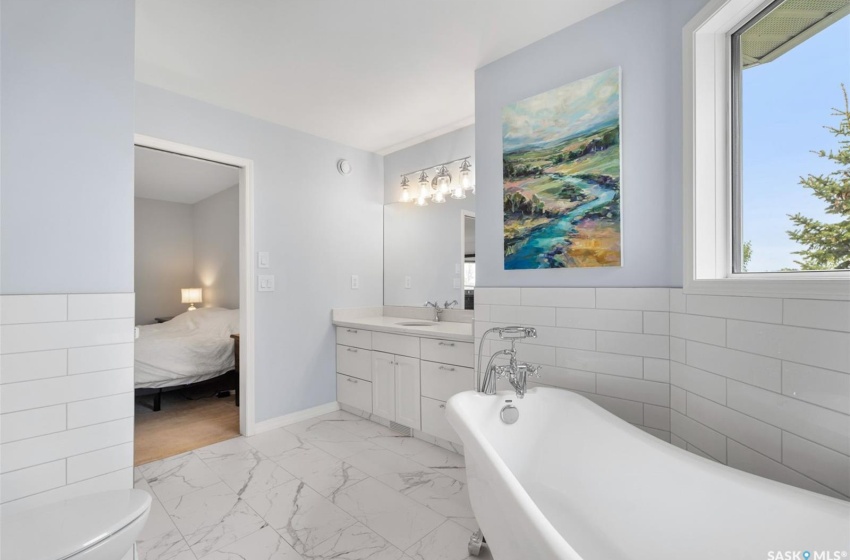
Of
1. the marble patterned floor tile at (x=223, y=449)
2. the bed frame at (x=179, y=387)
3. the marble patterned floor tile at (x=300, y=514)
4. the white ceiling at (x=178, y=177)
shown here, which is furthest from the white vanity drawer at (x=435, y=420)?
the white ceiling at (x=178, y=177)

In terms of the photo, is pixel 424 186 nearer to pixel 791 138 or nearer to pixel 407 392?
pixel 407 392

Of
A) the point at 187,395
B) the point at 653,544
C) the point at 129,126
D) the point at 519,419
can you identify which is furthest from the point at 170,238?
the point at 653,544

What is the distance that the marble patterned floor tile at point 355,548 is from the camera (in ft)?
5.12

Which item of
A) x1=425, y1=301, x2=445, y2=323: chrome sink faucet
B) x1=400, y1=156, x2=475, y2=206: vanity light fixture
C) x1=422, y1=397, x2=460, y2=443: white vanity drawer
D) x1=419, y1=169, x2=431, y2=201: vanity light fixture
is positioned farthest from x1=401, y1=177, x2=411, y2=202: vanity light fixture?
x1=422, y1=397, x2=460, y2=443: white vanity drawer

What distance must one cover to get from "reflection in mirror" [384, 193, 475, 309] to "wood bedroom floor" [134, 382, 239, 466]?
1842 mm

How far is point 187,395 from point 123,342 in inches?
117

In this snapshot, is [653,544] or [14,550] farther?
[653,544]

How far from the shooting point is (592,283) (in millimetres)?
1890

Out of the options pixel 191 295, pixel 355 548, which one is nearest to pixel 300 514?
pixel 355 548

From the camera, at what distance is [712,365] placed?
1410 mm

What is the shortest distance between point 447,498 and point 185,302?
5.47 metres

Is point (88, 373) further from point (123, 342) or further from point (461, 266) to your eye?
point (461, 266)

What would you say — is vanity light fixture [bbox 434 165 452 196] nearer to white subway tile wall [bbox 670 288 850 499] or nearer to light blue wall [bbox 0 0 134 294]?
white subway tile wall [bbox 670 288 850 499]

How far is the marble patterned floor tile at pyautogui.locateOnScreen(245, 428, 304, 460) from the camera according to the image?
101 inches
